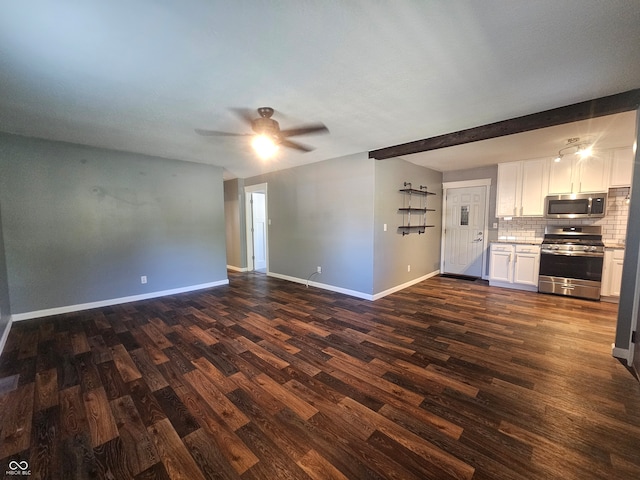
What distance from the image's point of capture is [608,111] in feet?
7.60

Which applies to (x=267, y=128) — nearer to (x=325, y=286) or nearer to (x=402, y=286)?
(x=325, y=286)

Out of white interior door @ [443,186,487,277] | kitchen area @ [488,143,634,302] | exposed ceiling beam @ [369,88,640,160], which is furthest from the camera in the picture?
white interior door @ [443,186,487,277]

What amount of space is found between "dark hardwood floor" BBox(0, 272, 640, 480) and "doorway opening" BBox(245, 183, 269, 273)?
326 centimetres

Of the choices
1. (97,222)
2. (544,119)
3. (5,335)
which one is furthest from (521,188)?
(5,335)

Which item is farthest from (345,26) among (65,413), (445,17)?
(65,413)

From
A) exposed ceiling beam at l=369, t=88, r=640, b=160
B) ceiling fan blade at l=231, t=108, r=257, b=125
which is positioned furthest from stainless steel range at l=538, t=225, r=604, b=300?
ceiling fan blade at l=231, t=108, r=257, b=125

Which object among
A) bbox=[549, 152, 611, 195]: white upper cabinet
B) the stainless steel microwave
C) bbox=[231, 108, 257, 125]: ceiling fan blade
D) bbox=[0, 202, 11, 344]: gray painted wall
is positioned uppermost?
bbox=[231, 108, 257, 125]: ceiling fan blade

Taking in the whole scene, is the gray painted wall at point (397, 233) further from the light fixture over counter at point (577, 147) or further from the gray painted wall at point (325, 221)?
the light fixture over counter at point (577, 147)

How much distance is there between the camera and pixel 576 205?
13.9ft

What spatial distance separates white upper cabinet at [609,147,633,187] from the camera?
3.81 m

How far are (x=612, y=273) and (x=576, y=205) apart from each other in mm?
1140

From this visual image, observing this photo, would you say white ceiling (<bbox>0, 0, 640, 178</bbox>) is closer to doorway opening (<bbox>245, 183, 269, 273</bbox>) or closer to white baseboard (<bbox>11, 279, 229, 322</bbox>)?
white baseboard (<bbox>11, 279, 229, 322</bbox>)

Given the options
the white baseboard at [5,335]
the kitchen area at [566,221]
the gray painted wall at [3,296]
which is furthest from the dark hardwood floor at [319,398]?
the kitchen area at [566,221]

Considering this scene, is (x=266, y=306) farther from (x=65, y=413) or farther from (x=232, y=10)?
(x=232, y=10)
